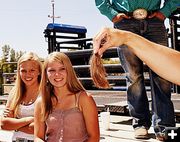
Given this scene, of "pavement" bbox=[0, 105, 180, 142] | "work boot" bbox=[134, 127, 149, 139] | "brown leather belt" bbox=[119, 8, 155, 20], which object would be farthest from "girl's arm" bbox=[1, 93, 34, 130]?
"brown leather belt" bbox=[119, 8, 155, 20]

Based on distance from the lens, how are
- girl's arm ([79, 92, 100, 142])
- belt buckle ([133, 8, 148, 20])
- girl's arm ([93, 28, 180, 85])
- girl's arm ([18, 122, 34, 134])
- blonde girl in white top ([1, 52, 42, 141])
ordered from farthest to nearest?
belt buckle ([133, 8, 148, 20]), blonde girl in white top ([1, 52, 42, 141]), girl's arm ([18, 122, 34, 134]), girl's arm ([79, 92, 100, 142]), girl's arm ([93, 28, 180, 85])

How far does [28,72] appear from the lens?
265 cm

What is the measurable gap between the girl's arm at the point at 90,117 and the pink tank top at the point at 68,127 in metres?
0.04

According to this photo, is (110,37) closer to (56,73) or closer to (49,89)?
(56,73)

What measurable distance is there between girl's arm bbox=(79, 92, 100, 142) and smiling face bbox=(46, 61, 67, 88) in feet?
0.67

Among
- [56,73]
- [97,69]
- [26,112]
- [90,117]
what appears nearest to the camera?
[97,69]

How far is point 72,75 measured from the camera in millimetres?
2287

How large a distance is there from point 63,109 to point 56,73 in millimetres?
275

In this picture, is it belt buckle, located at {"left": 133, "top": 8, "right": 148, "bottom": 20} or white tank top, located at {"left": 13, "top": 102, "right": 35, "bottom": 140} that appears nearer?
white tank top, located at {"left": 13, "top": 102, "right": 35, "bottom": 140}

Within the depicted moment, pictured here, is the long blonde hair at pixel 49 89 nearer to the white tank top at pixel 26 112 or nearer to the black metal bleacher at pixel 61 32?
the white tank top at pixel 26 112

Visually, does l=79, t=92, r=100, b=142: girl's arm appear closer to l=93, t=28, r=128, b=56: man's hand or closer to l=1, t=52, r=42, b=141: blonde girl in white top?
l=1, t=52, r=42, b=141: blonde girl in white top

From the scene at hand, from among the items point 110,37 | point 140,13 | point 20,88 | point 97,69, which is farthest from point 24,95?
point 110,37

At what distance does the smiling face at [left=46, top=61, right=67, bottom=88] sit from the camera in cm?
224

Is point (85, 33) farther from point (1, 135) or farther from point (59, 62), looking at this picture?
point (59, 62)
